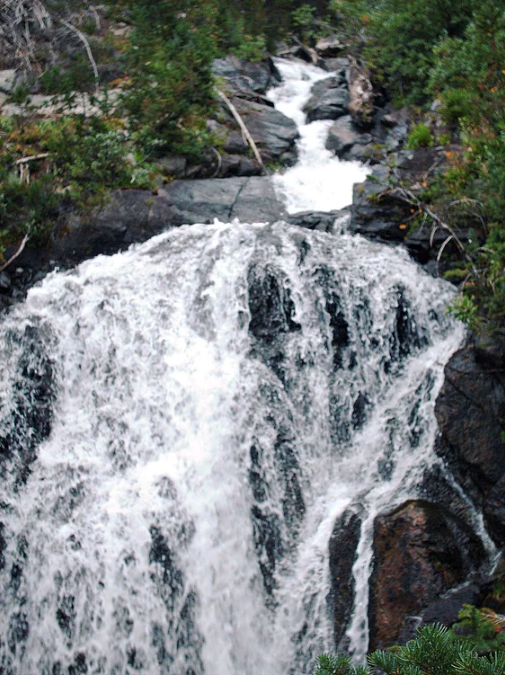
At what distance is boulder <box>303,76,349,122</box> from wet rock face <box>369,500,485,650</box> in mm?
8771

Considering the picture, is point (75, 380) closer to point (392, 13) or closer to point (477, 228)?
point (477, 228)

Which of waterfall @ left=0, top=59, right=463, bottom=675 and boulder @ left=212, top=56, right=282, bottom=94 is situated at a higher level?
boulder @ left=212, top=56, right=282, bottom=94

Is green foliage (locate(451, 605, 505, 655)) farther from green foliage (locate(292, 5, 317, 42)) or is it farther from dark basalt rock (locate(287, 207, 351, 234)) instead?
green foliage (locate(292, 5, 317, 42))

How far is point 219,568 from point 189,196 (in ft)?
17.1

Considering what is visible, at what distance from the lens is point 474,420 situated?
20.5 feet

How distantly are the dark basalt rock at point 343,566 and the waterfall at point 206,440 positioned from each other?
0.07m

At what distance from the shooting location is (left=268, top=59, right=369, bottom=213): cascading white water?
973 cm

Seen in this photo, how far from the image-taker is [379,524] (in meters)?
5.95

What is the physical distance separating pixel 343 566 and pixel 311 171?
6.89 m

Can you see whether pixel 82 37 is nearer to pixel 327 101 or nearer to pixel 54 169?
pixel 54 169

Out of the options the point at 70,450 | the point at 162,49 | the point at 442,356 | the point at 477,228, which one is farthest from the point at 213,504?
the point at 162,49

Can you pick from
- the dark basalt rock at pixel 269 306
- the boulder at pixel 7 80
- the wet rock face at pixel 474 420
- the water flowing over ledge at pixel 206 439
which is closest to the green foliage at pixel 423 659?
the water flowing over ledge at pixel 206 439

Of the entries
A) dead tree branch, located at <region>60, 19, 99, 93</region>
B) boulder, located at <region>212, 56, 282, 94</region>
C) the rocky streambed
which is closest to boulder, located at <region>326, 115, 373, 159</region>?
the rocky streambed

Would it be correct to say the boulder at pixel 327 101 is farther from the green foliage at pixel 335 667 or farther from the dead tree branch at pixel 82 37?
the green foliage at pixel 335 667
